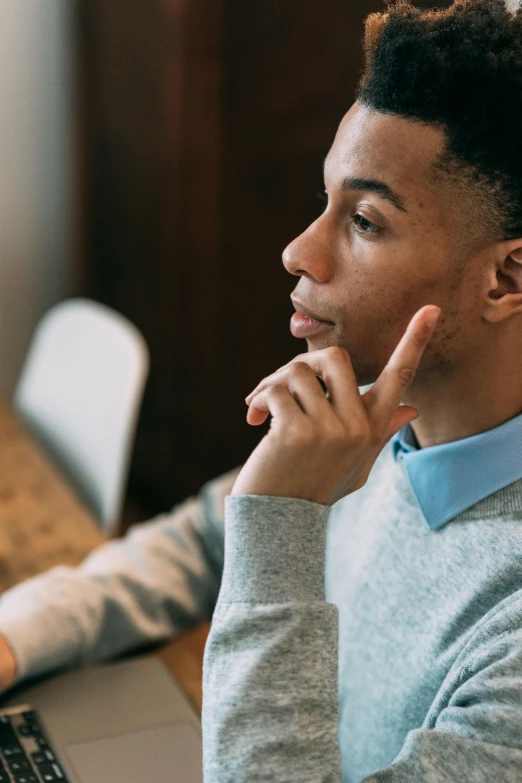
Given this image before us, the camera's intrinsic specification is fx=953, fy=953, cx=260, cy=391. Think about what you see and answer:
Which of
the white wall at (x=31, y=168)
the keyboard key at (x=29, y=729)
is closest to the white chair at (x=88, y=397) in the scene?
the keyboard key at (x=29, y=729)

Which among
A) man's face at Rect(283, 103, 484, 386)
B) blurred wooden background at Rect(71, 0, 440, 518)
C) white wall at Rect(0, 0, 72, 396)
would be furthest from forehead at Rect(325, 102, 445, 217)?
white wall at Rect(0, 0, 72, 396)

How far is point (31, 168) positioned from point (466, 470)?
2.57m

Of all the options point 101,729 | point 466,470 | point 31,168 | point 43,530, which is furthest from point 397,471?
point 31,168

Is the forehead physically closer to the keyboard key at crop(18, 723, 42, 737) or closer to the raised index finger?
the raised index finger

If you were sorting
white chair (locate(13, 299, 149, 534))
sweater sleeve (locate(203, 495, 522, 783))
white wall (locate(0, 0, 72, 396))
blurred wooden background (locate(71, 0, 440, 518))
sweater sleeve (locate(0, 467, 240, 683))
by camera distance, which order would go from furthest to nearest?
white wall (locate(0, 0, 72, 396)), blurred wooden background (locate(71, 0, 440, 518)), white chair (locate(13, 299, 149, 534)), sweater sleeve (locate(0, 467, 240, 683)), sweater sleeve (locate(203, 495, 522, 783))

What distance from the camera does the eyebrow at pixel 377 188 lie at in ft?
2.83

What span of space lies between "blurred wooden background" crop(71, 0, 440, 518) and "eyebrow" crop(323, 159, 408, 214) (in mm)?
1441

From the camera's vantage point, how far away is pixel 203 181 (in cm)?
254

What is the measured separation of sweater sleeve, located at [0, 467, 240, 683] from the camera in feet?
3.41

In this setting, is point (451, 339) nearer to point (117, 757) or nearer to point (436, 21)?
point (436, 21)

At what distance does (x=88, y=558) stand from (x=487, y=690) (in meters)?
0.64

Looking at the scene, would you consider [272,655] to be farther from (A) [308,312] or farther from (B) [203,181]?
(B) [203,181]

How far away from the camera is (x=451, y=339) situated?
896 mm

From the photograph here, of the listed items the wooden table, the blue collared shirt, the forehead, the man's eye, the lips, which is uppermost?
the forehead
